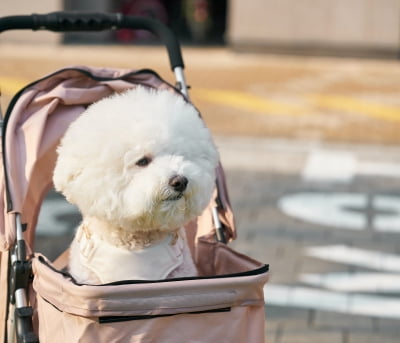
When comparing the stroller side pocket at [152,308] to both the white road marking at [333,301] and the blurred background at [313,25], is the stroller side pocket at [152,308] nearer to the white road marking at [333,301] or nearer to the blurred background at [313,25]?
the white road marking at [333,301]

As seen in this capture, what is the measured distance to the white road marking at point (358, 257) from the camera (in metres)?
5.59

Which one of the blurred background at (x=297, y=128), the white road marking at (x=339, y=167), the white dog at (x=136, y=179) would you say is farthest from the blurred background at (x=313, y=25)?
the white dog at (x=136, y=179)

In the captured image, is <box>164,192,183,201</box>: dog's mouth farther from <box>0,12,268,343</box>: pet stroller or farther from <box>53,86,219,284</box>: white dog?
<box>0,12,268,343</box>: pet stroller

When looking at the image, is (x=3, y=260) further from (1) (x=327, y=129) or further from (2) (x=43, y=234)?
(1) (x=327, y=129)

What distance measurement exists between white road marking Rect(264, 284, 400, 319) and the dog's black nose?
2.27m

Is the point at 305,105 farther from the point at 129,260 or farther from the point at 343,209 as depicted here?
the point at 129,260

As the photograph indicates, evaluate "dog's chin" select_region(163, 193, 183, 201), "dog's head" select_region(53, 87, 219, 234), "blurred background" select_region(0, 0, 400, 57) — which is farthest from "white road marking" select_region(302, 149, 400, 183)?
"blurred background" select_region(0, 0, 400, 57)

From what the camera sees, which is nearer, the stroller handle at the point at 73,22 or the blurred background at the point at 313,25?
the stroller handle at the point at 73,22

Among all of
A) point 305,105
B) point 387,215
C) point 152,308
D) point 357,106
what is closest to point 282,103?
point 305,105

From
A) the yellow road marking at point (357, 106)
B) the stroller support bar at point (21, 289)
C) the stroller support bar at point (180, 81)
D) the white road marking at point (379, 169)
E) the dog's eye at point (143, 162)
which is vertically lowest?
the yellow road marking at point (357, 106)

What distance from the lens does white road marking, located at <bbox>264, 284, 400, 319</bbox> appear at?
4906mm

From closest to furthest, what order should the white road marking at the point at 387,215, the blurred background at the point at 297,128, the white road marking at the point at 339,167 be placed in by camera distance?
the blurred background at the point at 297,128 < the white road marking at the point at 387,215 < the white road marking at the point at 339,167

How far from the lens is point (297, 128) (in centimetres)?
930

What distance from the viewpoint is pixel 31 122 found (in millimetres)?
3598
